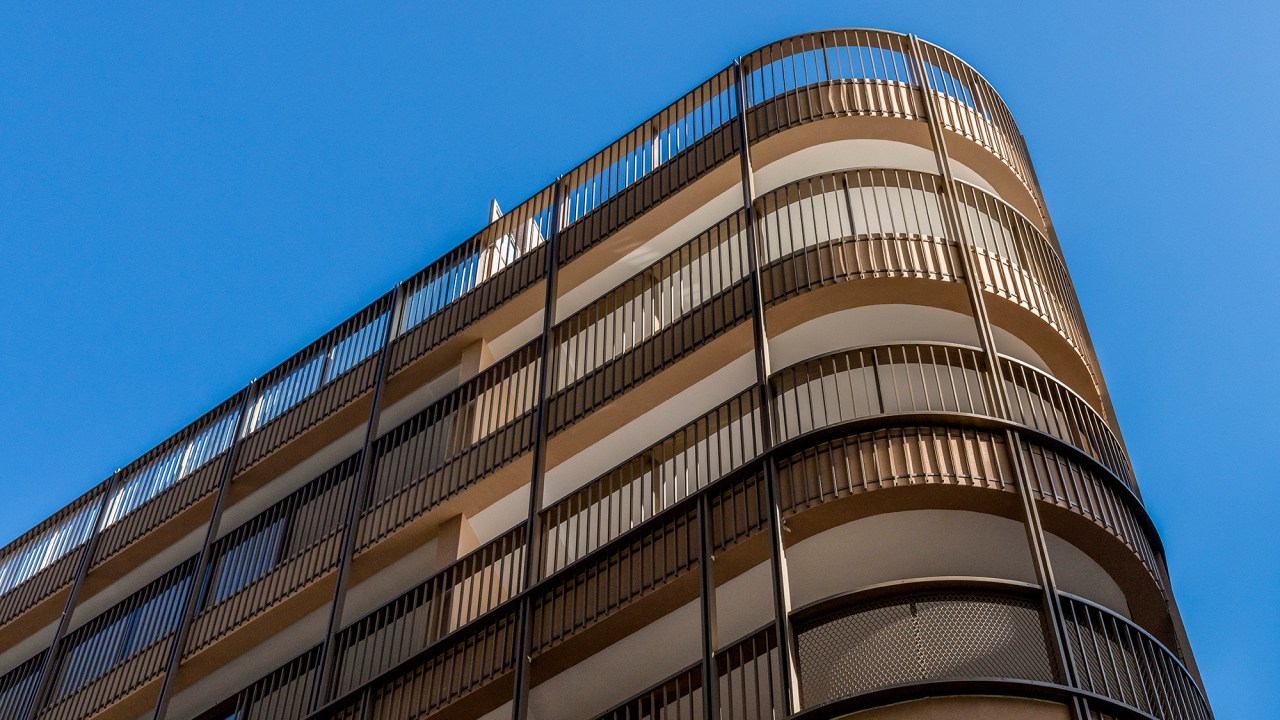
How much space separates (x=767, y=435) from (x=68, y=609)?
48.2 feet

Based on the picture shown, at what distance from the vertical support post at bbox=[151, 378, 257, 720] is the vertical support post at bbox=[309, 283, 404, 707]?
8.52 ft

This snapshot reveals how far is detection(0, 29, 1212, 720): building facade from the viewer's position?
1328 cm

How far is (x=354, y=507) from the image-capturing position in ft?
65.7

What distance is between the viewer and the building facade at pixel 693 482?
13.3 m

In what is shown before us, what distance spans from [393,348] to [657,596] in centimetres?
937

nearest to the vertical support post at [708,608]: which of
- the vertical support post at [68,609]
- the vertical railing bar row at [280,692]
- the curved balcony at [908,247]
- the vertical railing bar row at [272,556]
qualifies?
the curved balcony at [908,247]

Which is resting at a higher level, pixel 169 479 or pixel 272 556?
pixel 169 479

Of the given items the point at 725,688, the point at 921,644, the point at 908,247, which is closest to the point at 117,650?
the point at 725,688

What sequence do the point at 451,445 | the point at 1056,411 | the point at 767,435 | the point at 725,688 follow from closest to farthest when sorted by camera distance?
the point at 725,688
the point at 767,435
the point at 1056,411
the point at 451,445

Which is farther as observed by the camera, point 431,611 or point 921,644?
point 431,611

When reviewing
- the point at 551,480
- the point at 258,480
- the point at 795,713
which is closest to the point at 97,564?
the point at 258,480

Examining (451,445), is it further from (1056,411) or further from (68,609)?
(1056,411)

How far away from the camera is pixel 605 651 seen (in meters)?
16.0

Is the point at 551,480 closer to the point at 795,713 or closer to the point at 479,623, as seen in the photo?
the point at 479,623
